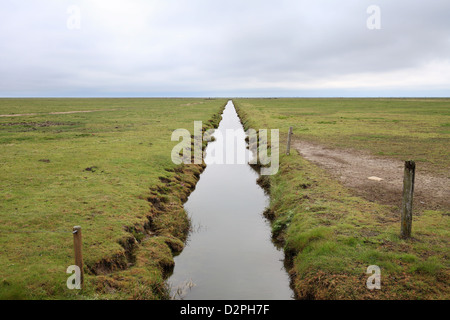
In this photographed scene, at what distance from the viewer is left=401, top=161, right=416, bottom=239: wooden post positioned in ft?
31.6

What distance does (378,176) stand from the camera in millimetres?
18562

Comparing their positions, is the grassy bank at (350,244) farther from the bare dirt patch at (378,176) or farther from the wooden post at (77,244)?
the wooden post at (77,244)

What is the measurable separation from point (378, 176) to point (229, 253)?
38.1 ft

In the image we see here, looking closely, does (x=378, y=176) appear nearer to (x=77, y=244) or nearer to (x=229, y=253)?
(x=229, y=253)

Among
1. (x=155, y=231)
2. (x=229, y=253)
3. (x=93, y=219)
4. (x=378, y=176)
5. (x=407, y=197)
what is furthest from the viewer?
(x=378, y=176)

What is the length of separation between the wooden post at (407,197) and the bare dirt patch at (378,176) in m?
3.22

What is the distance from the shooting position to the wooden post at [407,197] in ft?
31.6

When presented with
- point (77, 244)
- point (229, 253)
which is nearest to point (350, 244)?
point (229, 253)

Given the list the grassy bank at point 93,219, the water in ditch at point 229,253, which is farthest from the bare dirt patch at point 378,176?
the grassy bank at point 93,219

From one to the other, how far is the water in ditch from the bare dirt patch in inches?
216

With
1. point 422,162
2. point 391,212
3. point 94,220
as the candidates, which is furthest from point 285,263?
point 422,162

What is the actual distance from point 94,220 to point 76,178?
6704 millimetres
